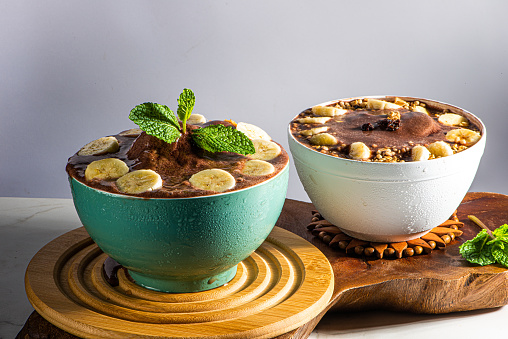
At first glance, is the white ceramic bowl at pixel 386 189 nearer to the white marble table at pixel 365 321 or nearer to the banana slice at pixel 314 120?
the banana slice at pixel 314 120

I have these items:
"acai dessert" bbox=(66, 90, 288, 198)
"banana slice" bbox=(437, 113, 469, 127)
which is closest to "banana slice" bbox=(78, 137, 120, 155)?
"acai dessert" bbox=(66, 90, 288, 198)

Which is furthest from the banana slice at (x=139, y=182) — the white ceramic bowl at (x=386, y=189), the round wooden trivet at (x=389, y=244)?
the round wooden trivet at (x=389, y=244)

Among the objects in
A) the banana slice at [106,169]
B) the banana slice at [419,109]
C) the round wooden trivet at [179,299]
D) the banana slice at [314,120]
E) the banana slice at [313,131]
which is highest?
the banana slice at [106,169]

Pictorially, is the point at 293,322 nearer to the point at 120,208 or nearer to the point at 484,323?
the point at 120,208

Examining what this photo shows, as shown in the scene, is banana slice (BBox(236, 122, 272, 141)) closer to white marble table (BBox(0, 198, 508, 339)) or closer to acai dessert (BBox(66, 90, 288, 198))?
acai dessert (BBox(66, 90, 288, 198))

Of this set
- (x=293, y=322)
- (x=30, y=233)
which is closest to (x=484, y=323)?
(x=293, y=322)

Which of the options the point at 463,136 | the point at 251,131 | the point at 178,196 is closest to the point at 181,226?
the point at 178,196

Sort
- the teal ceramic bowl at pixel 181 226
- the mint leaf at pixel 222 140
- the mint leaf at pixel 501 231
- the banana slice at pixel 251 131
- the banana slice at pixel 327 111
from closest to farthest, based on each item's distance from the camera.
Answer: the teal ceramic bowl at pixel 181 226
the mint leaf at pixel 222 140
the banana slice at pixel 251 131
the mint leaf at pixel 501 231
the banana slice at pixel 327 111
